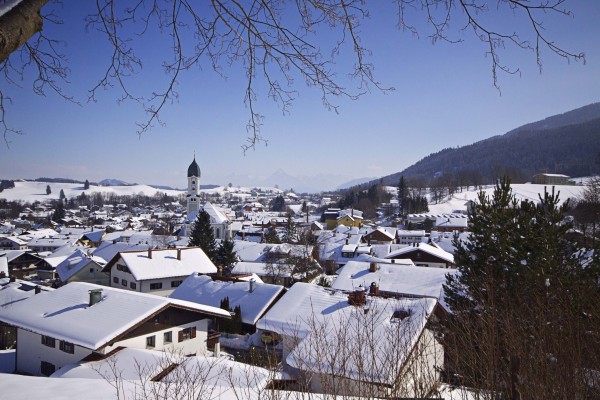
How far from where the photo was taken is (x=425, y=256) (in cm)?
3559

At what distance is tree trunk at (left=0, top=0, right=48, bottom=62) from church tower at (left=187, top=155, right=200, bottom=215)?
229 ft

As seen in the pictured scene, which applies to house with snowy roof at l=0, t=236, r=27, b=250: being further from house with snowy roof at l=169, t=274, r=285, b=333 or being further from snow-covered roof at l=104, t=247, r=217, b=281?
house with snowy roof at l=169, t=274, r=285, b=333

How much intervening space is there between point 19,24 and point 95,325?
12772mm

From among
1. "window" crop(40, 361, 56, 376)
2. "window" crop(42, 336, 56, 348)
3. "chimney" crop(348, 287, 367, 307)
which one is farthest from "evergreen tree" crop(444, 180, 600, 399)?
"window" crop(40, 361, 56, 376)

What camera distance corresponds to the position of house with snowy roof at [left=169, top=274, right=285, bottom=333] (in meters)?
18.5

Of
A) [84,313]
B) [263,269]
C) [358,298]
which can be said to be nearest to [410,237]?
[263,269]

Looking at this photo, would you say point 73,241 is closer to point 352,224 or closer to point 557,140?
point 352,224

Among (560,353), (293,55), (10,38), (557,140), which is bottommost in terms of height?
(560,353)

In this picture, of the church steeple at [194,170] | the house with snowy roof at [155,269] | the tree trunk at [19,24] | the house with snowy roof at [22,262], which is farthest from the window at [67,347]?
the church steeple at [194,170]

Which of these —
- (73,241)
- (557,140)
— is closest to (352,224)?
(73,241)

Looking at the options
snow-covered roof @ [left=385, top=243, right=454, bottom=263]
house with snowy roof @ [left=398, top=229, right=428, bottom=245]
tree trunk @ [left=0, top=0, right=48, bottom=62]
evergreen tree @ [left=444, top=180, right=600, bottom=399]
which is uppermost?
tree trunk @ [left=0, top=0, right=48, bottom=62]

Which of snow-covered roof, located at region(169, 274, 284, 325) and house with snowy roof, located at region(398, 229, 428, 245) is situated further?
house with snowy roof, located at region(398, 229, 428, 245)

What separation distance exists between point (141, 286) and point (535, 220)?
82.0 feet

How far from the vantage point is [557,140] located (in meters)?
168
